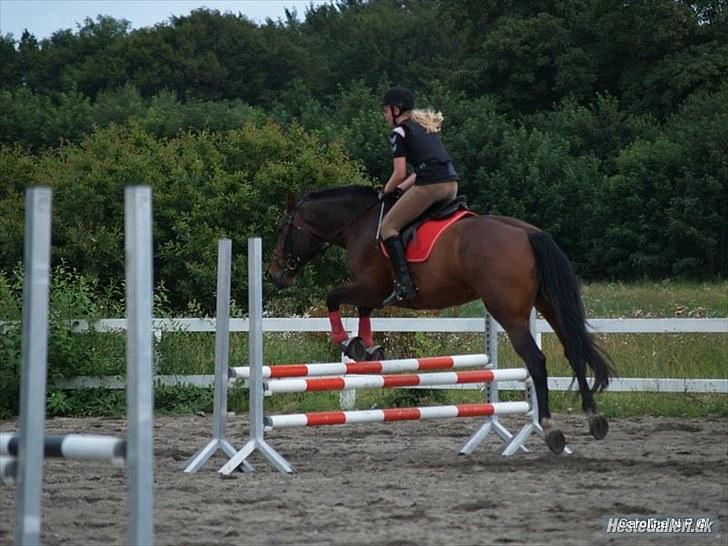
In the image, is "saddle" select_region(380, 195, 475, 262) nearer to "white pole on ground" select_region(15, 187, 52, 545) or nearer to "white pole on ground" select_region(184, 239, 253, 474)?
"white pole on ground" select_region(184, 239, 253, 474)

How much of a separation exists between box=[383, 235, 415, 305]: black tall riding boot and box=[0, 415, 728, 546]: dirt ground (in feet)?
3.73

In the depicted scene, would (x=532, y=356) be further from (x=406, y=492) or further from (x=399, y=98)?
(x=399, y=98)

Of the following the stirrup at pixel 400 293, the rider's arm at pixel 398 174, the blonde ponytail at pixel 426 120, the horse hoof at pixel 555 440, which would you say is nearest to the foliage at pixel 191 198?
the rider's arm at pixel 398 174

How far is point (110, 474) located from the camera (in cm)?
782

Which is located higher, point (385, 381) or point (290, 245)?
point (290, 245)

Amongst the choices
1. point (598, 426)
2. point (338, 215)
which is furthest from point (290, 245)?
point (598, 426)

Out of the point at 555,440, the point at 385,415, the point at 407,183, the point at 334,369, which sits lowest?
the point at 555,440

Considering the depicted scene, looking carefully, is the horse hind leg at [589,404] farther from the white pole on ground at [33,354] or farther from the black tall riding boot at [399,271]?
the white pole on ground at [33,354]

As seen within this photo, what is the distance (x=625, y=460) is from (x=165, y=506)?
10.2 ft

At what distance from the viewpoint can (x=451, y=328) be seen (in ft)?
37.7

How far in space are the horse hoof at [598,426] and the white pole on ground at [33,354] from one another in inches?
196

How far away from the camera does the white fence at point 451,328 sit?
35.4 ft

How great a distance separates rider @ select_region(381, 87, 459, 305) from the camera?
870cm

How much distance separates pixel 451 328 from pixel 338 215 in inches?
93.9
